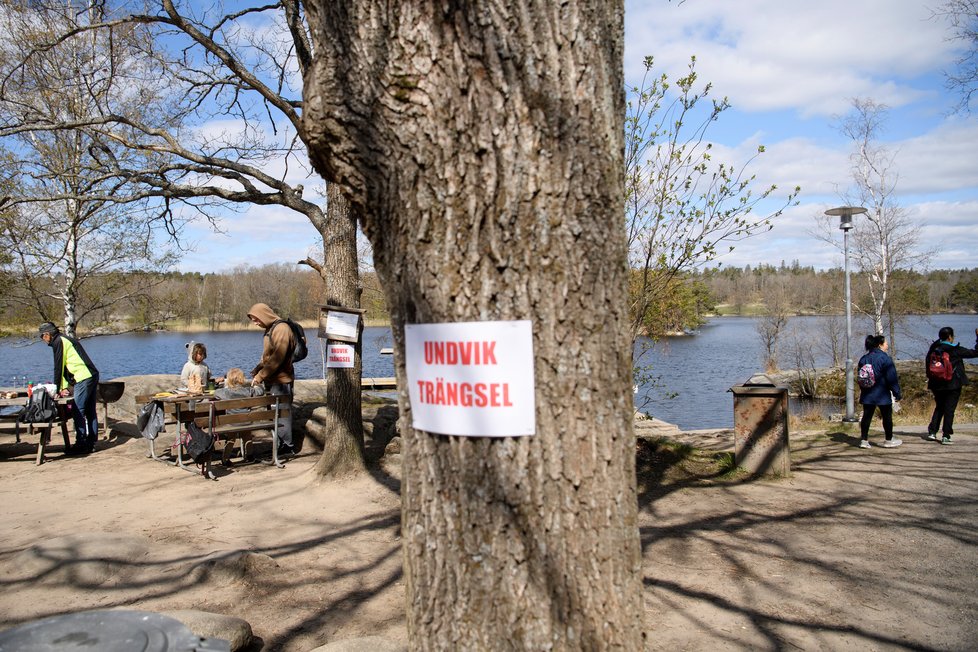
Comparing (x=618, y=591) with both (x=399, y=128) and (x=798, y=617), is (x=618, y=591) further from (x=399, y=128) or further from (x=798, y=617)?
(x=798, y=617)

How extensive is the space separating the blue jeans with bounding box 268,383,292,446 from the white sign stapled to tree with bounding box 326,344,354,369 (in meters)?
1.54

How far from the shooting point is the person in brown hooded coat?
337 inches

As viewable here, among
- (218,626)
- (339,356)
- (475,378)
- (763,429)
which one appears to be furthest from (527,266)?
(763,429)

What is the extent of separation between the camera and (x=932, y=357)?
30.8 feet

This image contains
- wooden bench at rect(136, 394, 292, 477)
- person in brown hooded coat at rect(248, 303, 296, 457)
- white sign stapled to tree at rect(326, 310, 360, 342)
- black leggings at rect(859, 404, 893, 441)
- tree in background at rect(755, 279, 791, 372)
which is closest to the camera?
white sign stapled to tree at rect(326, 310, 360, 342)

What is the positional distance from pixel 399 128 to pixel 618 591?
1.43 m

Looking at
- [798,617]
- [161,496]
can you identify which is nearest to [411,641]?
[798,617]

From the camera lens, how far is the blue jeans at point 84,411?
933 centimetres

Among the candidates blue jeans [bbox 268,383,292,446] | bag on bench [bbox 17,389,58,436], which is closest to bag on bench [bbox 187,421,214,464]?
blue jeans [bbox 268,383,292,446]

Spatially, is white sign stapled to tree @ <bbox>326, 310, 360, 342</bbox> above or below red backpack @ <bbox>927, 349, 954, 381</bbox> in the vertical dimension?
above

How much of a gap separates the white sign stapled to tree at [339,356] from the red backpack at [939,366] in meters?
7.81

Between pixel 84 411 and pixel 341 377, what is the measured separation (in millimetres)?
4404

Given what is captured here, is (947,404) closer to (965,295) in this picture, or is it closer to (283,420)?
(283,420)

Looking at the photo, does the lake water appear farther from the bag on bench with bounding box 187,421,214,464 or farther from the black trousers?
the bag on bench with bounding box 187,421,214,464
